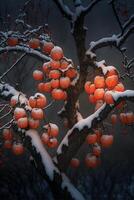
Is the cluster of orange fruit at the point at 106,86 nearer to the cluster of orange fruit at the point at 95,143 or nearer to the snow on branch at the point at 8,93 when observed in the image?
the cluster of orange fruit at the point at 95,143

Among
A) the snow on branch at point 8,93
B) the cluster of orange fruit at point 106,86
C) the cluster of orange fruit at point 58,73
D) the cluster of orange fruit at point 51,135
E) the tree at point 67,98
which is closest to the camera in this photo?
the cluster of orange fruit at point 106,86

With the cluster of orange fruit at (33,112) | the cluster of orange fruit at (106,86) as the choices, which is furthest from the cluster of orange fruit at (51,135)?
the cluster of orange fruit at (106,86)

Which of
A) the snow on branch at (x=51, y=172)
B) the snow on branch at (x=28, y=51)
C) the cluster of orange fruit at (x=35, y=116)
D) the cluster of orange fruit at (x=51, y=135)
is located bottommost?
the snow on branch at (x=51, y=172)

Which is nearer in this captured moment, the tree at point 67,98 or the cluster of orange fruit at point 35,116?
the tree at point 67,98

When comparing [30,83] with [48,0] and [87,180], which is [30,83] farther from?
[87,180]

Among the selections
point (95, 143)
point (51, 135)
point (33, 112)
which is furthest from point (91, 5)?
point (95, 143)

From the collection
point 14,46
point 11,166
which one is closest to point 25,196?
point 11,166

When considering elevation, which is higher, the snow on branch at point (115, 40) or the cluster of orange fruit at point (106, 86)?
the snow on branch at point (115, 40)
